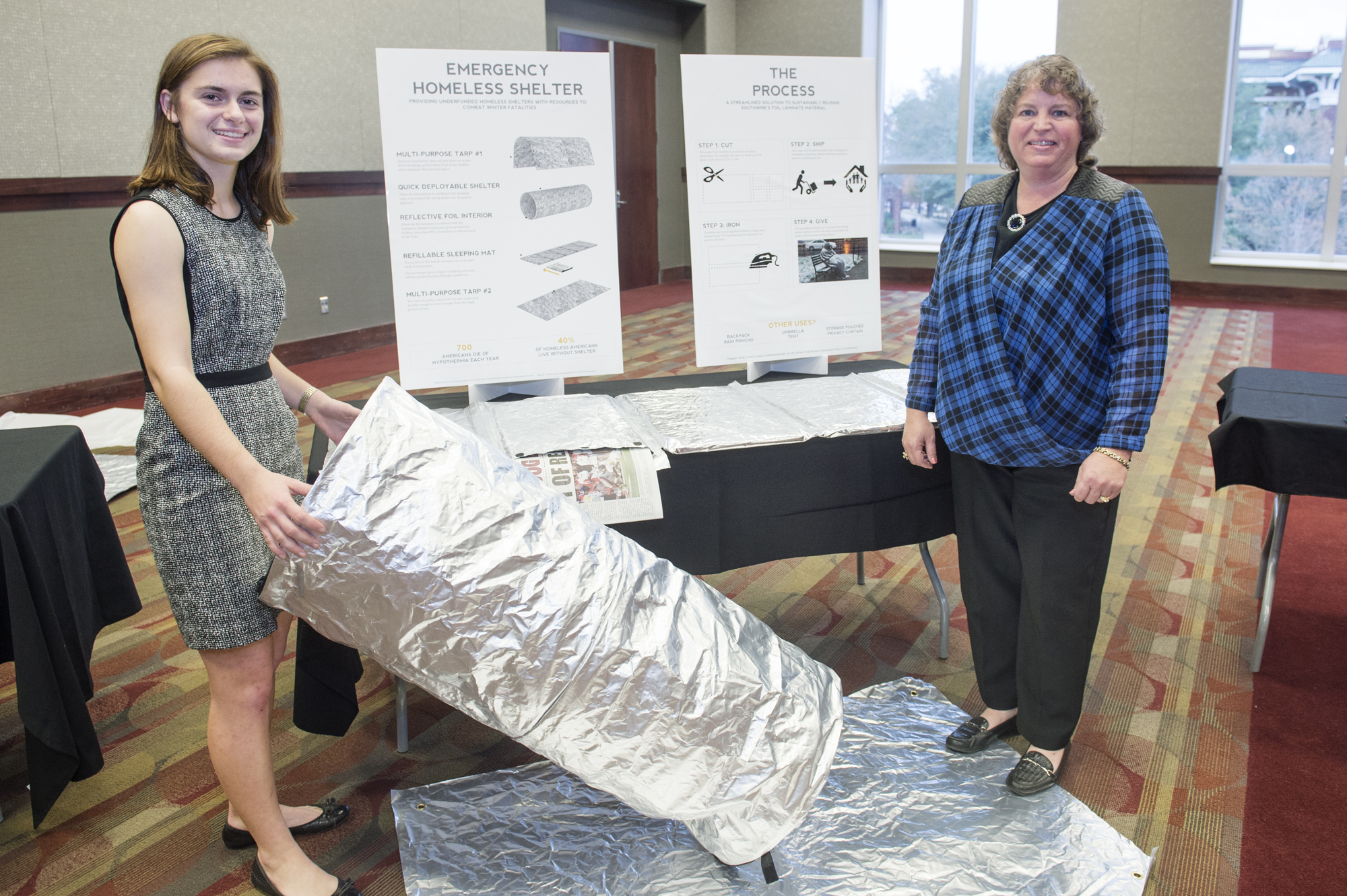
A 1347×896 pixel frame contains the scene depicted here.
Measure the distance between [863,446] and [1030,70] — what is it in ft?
2.58

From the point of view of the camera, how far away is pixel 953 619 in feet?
8.39

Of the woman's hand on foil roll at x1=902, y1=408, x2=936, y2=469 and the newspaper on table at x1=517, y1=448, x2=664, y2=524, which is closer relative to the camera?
the newspaper on table at x1=517, y1=448, x2=664, y2=524

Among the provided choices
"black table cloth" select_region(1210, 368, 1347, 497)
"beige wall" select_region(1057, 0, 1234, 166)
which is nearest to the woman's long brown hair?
"black table cloth" select_region(1210, 368, 1347, 497)

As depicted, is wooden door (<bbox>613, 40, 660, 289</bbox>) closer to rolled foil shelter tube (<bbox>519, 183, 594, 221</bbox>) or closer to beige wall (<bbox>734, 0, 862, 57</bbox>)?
beige wall (<bbox>734, 0, 862, 57</bbox>)

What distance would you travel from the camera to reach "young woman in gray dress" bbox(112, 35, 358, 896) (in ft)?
4.00

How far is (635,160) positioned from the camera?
856 centimetres

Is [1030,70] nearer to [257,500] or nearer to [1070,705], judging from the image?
[1070,705]

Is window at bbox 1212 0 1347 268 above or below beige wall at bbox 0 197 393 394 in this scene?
above

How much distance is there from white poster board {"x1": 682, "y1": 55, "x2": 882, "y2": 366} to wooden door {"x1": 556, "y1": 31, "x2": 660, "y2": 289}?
5789 mm

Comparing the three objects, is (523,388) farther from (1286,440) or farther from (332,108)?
(332,108)

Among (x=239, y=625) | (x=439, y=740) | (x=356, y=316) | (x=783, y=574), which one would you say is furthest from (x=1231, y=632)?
(x=356, y=316)

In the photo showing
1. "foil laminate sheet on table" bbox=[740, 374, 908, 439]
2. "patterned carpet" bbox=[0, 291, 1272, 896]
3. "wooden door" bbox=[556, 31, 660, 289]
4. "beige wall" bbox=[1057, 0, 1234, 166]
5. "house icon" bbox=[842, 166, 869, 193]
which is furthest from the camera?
"wooden door" bbox=[556, 31, 660, 289]

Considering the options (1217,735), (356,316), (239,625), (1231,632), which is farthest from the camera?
(356,316)

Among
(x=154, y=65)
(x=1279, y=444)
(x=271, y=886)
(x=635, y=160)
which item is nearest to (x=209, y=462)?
(x=271, y=886)
